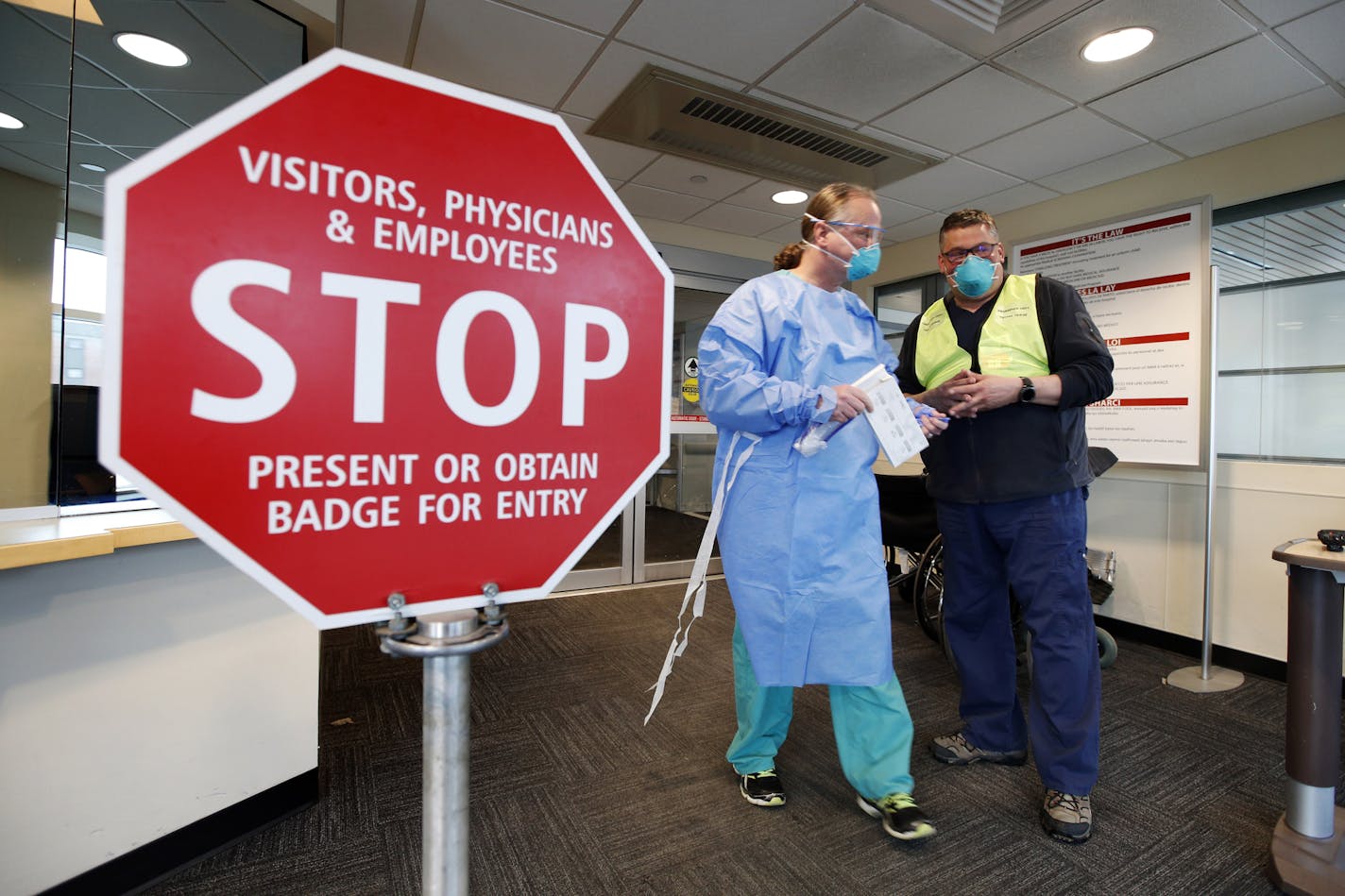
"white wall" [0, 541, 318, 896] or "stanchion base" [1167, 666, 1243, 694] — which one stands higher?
"white wall" [0, 541, 318, 896]

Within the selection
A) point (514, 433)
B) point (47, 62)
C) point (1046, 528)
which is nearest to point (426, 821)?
point (514, 433)

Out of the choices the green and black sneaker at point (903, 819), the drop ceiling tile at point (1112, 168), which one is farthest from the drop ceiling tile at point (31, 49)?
the drop ceiling tile at point (1112, 168)

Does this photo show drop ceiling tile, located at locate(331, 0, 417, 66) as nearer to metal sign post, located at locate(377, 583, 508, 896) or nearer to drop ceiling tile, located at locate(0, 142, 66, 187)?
drop ceiling tile, located at locate(0, 142, 66, 187)

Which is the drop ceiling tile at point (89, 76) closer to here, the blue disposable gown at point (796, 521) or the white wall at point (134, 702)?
the white wall at point (134, 702)

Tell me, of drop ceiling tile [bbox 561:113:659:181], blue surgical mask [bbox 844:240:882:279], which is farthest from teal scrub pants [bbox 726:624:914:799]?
→ drop ceiling tile [bbox 561:113:659:181]

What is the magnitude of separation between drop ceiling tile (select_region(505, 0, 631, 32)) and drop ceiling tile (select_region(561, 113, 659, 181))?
646mm

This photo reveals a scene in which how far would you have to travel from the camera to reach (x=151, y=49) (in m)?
1.63

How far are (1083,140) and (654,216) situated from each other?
216 cm

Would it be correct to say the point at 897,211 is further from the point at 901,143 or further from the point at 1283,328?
the point at 1283,328

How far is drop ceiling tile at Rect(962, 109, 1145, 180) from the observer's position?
267 cm

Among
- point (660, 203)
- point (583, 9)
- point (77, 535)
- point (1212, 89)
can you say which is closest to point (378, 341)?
point (77, 535)

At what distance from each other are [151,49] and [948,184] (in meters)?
3.14

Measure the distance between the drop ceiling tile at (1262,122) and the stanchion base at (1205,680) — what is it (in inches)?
83.3

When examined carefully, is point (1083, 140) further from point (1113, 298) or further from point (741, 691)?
point (741, 691)
